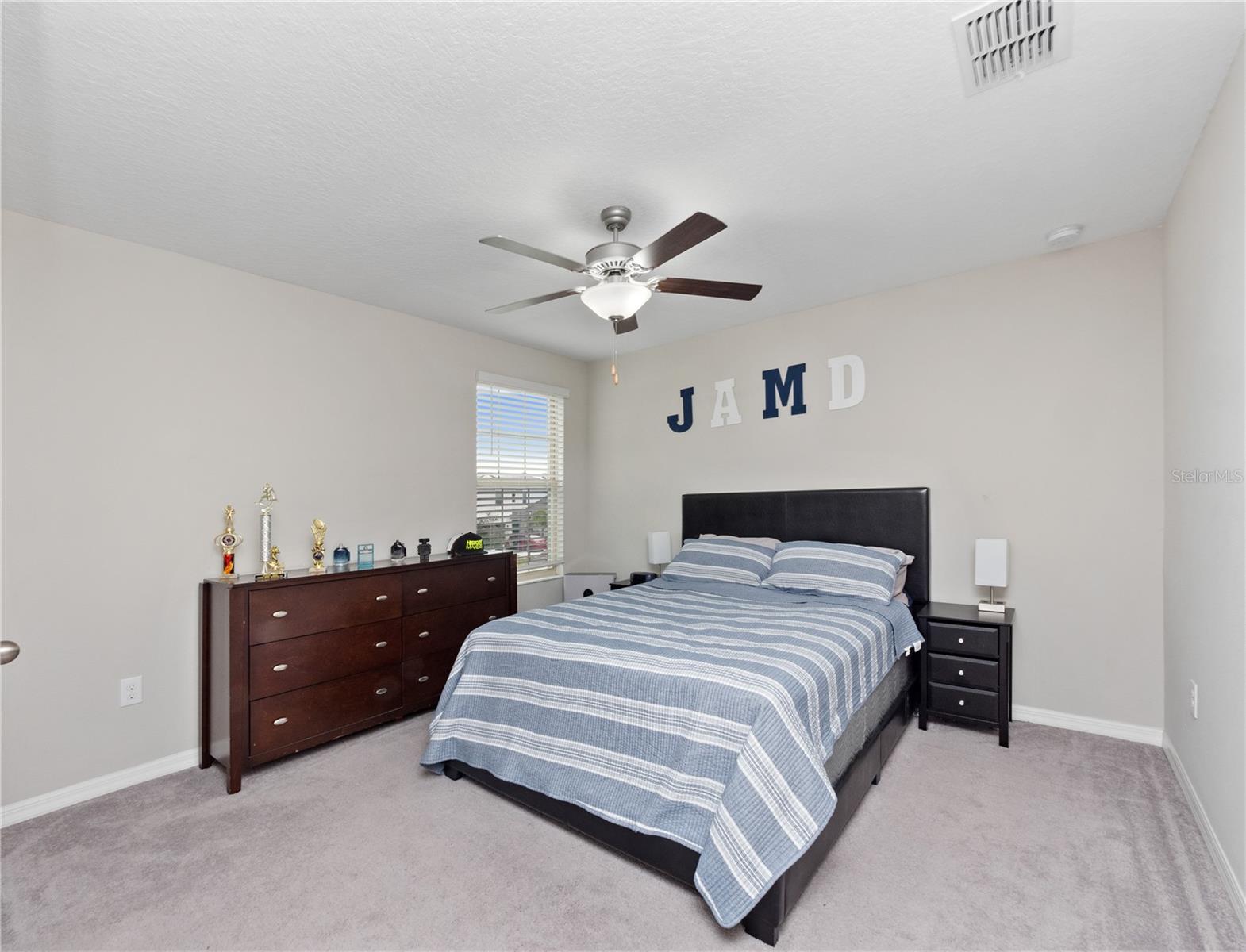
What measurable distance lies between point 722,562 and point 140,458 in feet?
10.5

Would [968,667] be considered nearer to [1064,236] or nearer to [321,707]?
[1064,236]

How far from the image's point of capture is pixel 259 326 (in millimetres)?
3404

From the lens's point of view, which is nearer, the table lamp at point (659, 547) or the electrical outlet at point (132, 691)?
the electrical outlet at point (132, 691)

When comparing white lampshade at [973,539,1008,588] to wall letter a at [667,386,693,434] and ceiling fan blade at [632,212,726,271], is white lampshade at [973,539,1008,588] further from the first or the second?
ceiling fan blade at [632,212,726,271]

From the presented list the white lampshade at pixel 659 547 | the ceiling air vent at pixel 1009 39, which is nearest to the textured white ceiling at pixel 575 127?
the ceiling air vent at pixel 1009 39

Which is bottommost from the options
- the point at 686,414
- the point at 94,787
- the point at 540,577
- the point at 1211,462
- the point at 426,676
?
the point at 94,787

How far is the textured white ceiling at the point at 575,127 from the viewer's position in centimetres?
169

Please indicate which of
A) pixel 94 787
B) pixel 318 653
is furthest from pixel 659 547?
pixel 94 787

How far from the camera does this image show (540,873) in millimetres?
2109

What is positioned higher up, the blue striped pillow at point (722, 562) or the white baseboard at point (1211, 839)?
the blue striped pillow at point (722, 562)

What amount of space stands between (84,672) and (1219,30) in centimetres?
474

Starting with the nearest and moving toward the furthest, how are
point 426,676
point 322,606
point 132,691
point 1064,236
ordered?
point 132,691 → point 1064,236 → point 322,606 → point 426,676

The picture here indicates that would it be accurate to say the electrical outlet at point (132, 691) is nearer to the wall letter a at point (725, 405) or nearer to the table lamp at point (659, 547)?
the table lamp at point (659, 547)

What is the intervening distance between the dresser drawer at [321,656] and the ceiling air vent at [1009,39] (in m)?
3.49
